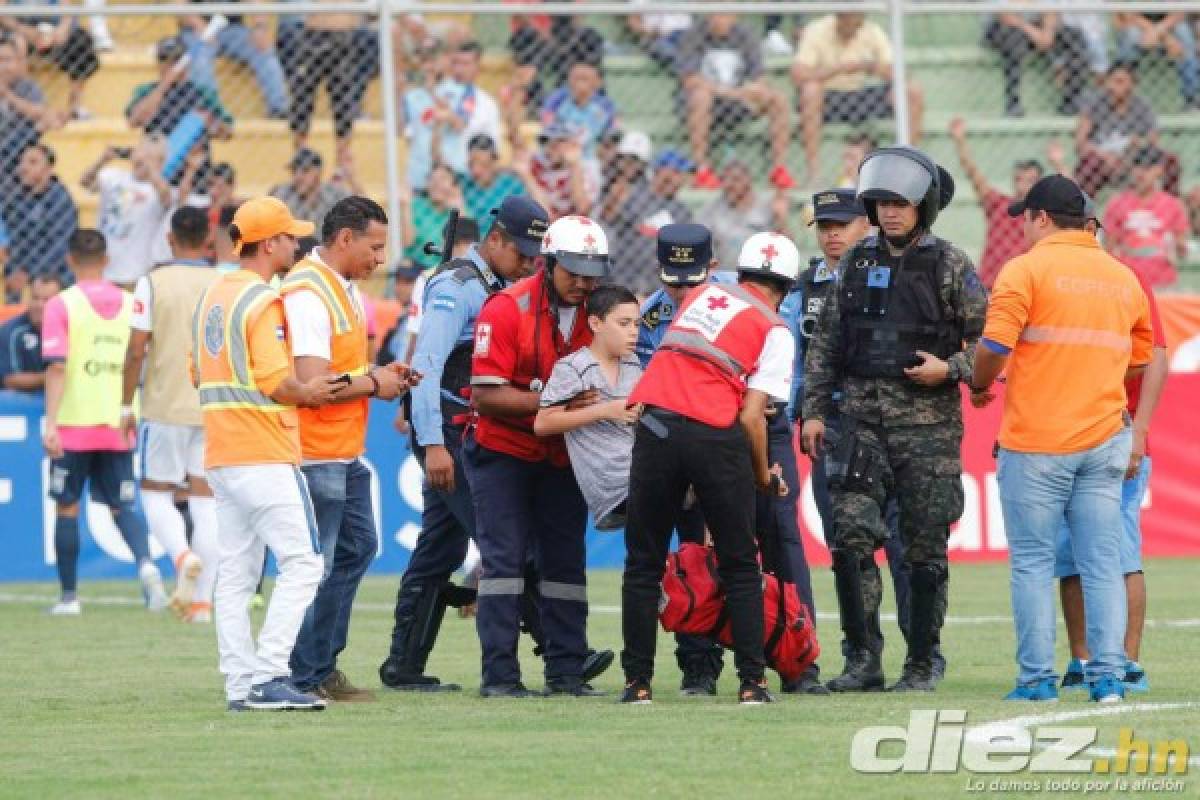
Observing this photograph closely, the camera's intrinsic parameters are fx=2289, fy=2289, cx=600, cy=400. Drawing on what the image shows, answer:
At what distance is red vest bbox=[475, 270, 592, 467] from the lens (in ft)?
32.5

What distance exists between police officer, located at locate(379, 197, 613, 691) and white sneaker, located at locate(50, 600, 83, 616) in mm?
4443

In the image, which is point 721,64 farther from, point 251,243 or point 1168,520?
point 251,243

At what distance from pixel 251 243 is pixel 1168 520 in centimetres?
1060

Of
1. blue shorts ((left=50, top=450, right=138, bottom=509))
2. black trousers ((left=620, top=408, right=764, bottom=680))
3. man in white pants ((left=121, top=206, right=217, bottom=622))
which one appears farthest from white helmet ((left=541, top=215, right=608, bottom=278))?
blue shorts ((left=50, top=450, right=138, bottom=509))

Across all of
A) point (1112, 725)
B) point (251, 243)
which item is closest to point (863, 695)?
point (1112, 725)

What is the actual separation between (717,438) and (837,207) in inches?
78.9

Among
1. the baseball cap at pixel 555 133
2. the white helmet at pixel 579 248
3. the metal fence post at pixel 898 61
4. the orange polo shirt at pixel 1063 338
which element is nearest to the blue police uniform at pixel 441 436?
the white helmet at pixel 579 248

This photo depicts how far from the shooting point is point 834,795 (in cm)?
706

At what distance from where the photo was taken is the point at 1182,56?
20766mm

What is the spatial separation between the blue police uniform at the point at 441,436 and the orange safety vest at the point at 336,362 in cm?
62

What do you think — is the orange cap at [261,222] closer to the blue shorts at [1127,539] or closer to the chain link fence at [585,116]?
the blue shorts at [1127,539]

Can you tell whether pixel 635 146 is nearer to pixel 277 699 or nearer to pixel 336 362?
pixel 336 362

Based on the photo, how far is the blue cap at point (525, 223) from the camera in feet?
33.0

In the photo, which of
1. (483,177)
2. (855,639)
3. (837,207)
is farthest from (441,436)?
(483,177)
